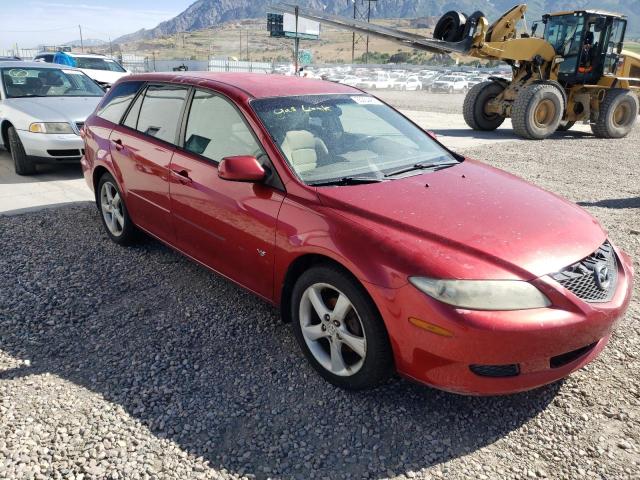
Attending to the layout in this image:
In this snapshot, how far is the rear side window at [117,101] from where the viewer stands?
4.45m

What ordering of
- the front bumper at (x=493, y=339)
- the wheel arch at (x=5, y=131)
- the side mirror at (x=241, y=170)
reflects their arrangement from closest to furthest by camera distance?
the front bumper at (x=493, y=339)
the side mirror at (x=241, y=170)
the wheel arch at (x=5, y=131)

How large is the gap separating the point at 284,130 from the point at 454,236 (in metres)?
1.32

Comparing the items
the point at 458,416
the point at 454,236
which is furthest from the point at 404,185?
the point at 458,416

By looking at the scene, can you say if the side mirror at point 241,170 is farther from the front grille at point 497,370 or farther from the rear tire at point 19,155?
the rear tire at point 19,155

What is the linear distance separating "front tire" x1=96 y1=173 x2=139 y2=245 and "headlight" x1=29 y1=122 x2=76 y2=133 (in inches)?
106

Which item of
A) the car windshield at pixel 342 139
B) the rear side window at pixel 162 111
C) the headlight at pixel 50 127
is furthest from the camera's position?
the headlight at pixel 50 127

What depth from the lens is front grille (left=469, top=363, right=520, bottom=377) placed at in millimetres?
2285

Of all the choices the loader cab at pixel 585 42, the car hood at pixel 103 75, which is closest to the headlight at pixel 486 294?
the loader cab at pixel 585 42

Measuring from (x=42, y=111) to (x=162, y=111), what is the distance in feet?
13.9

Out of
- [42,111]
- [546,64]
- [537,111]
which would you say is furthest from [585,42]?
[42,111]

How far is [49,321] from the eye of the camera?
3430mm

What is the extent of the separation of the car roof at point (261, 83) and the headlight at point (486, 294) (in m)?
1.87

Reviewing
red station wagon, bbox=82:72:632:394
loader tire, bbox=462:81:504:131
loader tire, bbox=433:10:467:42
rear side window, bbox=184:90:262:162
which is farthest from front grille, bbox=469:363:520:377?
loader tire, bbox=462:81:504:131

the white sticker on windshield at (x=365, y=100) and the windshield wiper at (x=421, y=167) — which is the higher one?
the white sticker on windshield at (x=365, y=100)
